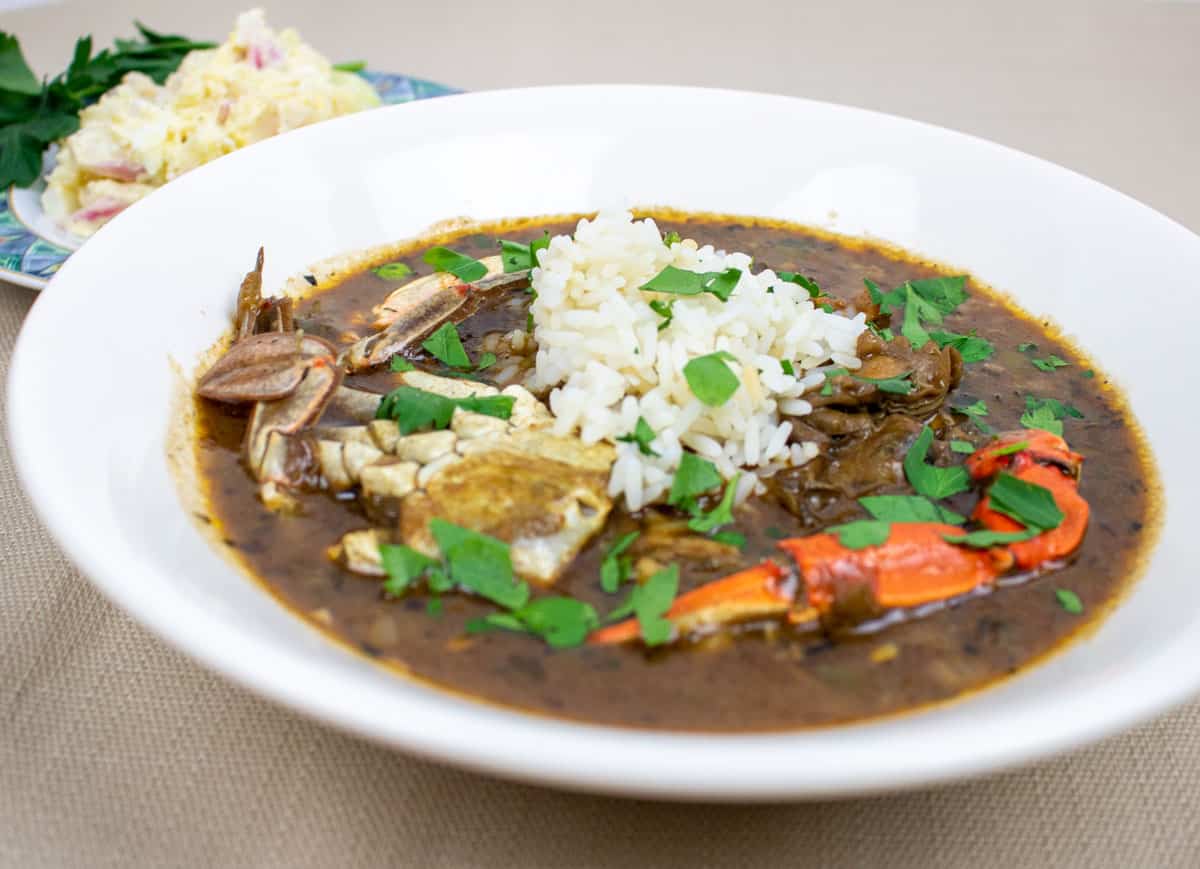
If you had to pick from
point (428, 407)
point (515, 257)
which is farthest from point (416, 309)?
point (428, 407)

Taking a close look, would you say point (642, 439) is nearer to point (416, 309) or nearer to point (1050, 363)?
point (416, 309)

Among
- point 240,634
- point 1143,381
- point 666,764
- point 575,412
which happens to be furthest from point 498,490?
point 1143,381

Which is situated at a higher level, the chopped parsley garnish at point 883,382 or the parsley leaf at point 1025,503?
the parsley leaf at point 1025,503

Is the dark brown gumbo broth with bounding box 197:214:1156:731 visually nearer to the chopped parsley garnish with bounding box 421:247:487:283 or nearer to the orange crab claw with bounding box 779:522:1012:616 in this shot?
the orange crab claw with bounding box 779:522:1012:616

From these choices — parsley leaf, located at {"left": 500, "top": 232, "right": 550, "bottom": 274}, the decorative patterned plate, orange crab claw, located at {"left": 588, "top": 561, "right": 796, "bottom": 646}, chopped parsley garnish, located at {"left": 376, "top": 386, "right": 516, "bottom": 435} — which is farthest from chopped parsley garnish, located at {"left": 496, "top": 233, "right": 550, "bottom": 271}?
orange crab claw, located at {"left": 588, "top": 561, "right": 796, "bottom": 646}

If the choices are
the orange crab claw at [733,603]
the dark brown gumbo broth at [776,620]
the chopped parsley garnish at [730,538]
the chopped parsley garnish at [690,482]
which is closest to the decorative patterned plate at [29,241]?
the dark brown gumbo broth at [776,620]

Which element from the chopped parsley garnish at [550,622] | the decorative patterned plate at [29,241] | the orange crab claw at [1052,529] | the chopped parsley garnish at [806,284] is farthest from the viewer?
the decorative patterned plate at [29,241]

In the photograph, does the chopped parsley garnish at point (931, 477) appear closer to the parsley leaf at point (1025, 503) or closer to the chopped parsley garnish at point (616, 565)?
the parsley leaf at point (1025, 503)
